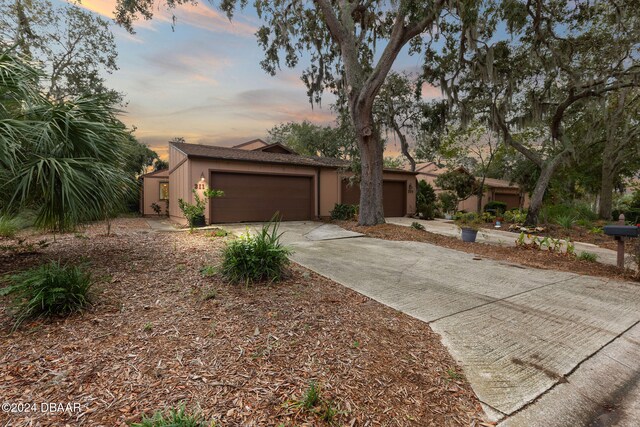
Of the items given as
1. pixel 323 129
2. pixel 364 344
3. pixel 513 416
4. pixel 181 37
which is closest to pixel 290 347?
pixel 364 344

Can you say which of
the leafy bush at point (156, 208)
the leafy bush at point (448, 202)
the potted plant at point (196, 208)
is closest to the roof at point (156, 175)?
the leafy bush at point (156, 208)

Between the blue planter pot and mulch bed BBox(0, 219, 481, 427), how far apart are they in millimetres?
5838

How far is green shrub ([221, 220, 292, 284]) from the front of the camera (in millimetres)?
3562

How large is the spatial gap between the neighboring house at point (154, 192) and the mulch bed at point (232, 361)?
1628 cm

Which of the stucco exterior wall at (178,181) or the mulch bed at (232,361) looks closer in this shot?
the mulch bed at (232,361)

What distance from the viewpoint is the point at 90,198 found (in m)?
3.95

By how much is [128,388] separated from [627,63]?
1585cm

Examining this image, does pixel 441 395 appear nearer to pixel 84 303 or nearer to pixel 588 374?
pixel 588 374

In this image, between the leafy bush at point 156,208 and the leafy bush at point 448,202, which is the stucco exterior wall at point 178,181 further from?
the leafy bush at point 448,202

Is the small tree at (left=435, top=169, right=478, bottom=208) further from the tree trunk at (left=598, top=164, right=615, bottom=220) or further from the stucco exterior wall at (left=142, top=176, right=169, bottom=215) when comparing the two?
the stucco exterior wall at (left=142, top=176, right=169, bottom=215)

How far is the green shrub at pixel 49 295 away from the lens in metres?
2.51

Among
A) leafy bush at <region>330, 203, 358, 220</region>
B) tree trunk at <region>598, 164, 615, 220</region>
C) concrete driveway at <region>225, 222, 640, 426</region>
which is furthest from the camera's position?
tree trunk at <region>598, 164, 615, 220</region>

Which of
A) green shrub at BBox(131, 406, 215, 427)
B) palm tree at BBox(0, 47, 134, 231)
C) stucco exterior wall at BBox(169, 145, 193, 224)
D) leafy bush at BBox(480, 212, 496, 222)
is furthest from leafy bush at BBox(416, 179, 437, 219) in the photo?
green shrub at BBox(131, 406, 215, 427)

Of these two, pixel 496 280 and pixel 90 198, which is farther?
pixel 496 280
